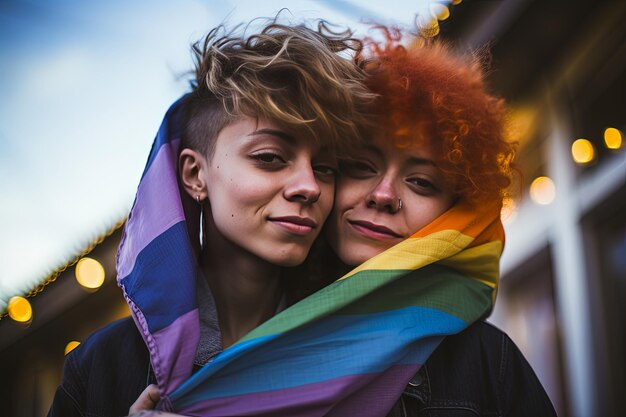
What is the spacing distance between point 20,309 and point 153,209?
294 centimetres

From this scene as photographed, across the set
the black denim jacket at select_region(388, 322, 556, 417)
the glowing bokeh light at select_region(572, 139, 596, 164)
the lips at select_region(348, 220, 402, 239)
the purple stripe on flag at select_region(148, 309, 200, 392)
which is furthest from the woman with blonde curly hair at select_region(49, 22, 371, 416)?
the glowing bokeh light at select_region(572, 139, 596, 164)

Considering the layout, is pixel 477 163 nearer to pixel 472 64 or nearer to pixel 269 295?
pixel 472 64

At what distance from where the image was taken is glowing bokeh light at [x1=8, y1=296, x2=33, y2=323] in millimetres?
4000

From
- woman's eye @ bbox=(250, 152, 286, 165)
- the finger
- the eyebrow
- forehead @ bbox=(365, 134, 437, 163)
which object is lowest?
the finger

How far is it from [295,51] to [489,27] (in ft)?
7.20

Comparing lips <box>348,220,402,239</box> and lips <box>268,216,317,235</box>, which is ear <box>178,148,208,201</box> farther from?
lips <box>348,220,402,239</box>

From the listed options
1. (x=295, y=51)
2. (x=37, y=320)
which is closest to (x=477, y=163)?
(x=295, y=51)

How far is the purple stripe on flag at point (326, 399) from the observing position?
1470 millimetres

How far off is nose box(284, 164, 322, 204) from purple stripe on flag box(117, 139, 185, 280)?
0.98 feet

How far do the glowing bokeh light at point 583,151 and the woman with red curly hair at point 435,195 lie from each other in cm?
217

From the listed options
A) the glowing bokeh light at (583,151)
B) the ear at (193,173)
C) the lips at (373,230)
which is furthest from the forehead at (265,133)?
the glowing bokeh light at (583,151)

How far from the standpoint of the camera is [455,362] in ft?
5.79

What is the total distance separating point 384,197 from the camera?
1746 mm

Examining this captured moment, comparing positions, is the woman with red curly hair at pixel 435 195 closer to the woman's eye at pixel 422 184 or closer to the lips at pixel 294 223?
the woman's eye at pixel 422 184
